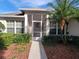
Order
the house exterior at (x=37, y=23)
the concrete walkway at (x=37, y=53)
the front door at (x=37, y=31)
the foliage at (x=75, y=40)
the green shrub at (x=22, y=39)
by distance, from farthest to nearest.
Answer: the front door at (x=37, y=31)
the house exterior at (x=37, y=23)
the green shrub at (x=22, y=39)
the foliage at (x=75, y=40)
the concrete walkway at (x=37, y=53)

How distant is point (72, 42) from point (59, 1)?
4964 mm

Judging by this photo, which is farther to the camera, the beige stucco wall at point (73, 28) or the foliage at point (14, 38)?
the beige stucco wall at point (73, 28)

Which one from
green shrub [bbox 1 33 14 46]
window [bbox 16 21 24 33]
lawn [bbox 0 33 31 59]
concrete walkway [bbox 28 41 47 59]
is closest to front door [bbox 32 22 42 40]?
window [bbox 16 21 24 33]

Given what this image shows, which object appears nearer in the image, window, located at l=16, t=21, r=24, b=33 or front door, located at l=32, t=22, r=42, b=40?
front door, located at l=32, t=22, r=42, b=40

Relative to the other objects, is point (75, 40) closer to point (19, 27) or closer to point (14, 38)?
point (14, 38)

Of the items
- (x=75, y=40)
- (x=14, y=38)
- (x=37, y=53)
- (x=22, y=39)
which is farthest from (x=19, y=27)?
(x=37, y=53)

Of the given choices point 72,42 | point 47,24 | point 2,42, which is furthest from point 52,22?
point 2,42

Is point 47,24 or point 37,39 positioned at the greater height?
point 47,24

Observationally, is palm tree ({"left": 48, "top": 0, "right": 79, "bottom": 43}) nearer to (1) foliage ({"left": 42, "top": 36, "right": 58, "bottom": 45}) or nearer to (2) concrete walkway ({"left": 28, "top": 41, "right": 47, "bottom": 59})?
(1) foliage ({"left": 42, "top": 36, "right": 58, "bottom": 45})

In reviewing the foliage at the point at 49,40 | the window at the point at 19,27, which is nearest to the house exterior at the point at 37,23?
the window at the point at 19,27

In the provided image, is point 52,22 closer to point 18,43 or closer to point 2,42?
point 18,43

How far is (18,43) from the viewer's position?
24.0m

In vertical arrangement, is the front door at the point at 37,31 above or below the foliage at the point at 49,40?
above

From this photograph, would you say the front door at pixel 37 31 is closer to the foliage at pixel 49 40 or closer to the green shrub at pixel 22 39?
the foliage at pixel 49 40
